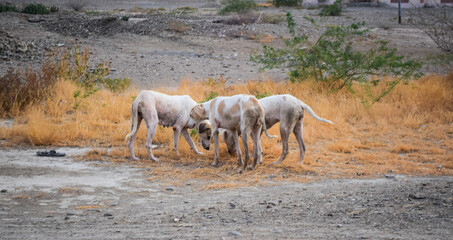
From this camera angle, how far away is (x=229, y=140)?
885cm

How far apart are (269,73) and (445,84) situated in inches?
224

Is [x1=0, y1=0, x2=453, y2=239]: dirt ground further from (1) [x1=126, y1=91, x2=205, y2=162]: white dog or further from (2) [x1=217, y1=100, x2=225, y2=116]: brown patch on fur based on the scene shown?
(2) [x1=217, y1=100, x2=225, y2=116]: brown patch on fur

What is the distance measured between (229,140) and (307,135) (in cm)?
205

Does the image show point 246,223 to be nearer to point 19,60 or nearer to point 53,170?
point 53,170

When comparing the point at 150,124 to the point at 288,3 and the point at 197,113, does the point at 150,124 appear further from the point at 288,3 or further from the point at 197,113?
the point at 288,3

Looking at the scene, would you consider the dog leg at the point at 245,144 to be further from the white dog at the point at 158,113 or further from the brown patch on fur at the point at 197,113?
the white dog at the point at 158,113

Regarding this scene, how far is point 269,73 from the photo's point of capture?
1712cm

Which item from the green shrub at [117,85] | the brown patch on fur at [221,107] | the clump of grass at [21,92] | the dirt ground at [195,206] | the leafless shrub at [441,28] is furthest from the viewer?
the leafless shrub at [441,28]

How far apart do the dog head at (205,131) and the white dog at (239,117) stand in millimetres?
347

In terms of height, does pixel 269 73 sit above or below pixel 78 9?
below

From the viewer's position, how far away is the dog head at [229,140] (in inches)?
347

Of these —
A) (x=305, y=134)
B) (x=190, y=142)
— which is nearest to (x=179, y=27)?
(x=305, y=134)

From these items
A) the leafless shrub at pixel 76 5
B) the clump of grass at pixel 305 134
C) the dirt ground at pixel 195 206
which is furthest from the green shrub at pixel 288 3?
the dirt ground at pixel 195 206

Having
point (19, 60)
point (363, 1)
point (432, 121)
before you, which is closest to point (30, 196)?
point (432, 121)
